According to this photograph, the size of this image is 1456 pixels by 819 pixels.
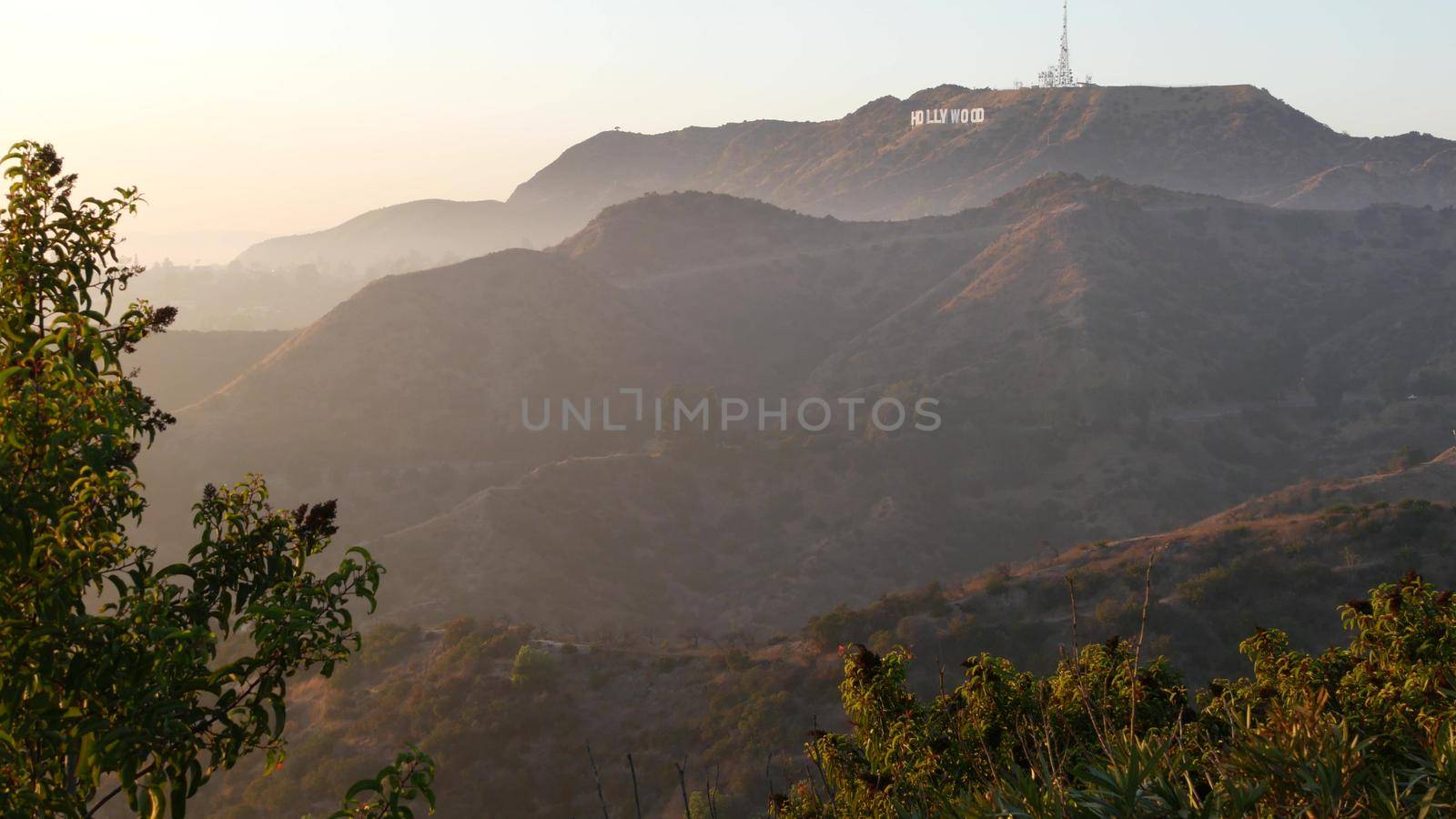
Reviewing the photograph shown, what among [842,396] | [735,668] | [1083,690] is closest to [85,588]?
[1083,690]

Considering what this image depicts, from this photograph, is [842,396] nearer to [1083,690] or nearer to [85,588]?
[1083,690]

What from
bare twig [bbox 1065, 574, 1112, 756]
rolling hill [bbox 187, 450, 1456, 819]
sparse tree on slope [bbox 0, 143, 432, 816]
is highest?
sparse tree on slope [bbox 0, 143, 432, 816]

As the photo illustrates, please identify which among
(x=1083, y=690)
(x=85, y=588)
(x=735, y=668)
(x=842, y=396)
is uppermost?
(x=85, y=588)

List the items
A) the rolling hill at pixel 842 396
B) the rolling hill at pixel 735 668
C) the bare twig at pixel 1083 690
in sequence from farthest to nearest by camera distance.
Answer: the rolling hill at pixel 842 396
the rolling hill at pixel 735 668
the bare twig at pixel 1083 690

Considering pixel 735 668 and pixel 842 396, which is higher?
pixel 842 396

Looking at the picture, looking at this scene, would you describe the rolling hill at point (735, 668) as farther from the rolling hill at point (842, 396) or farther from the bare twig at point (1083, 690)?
the bare twig at point (1083, 690)

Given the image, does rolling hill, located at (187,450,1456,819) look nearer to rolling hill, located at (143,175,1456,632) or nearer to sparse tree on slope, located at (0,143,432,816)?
rolling hill, located at (143,175,1456,632)

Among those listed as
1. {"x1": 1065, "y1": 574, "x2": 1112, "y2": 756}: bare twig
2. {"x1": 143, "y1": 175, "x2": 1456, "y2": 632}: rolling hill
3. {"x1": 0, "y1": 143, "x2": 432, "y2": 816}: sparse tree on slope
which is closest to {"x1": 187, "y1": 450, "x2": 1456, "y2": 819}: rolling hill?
{"x1": 143, "y1": 175, "x2": 1456, "y2": 632}: rolling hill

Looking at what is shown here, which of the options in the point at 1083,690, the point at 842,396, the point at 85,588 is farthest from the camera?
the point at 842,396

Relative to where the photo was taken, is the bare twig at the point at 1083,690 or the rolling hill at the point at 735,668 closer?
the bare twig at the point at 1083,690

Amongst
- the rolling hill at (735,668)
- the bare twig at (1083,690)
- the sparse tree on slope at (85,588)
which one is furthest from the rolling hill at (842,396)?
the sparse tree on slope at (85,588)

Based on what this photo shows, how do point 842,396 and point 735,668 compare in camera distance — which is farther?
point 842,396
